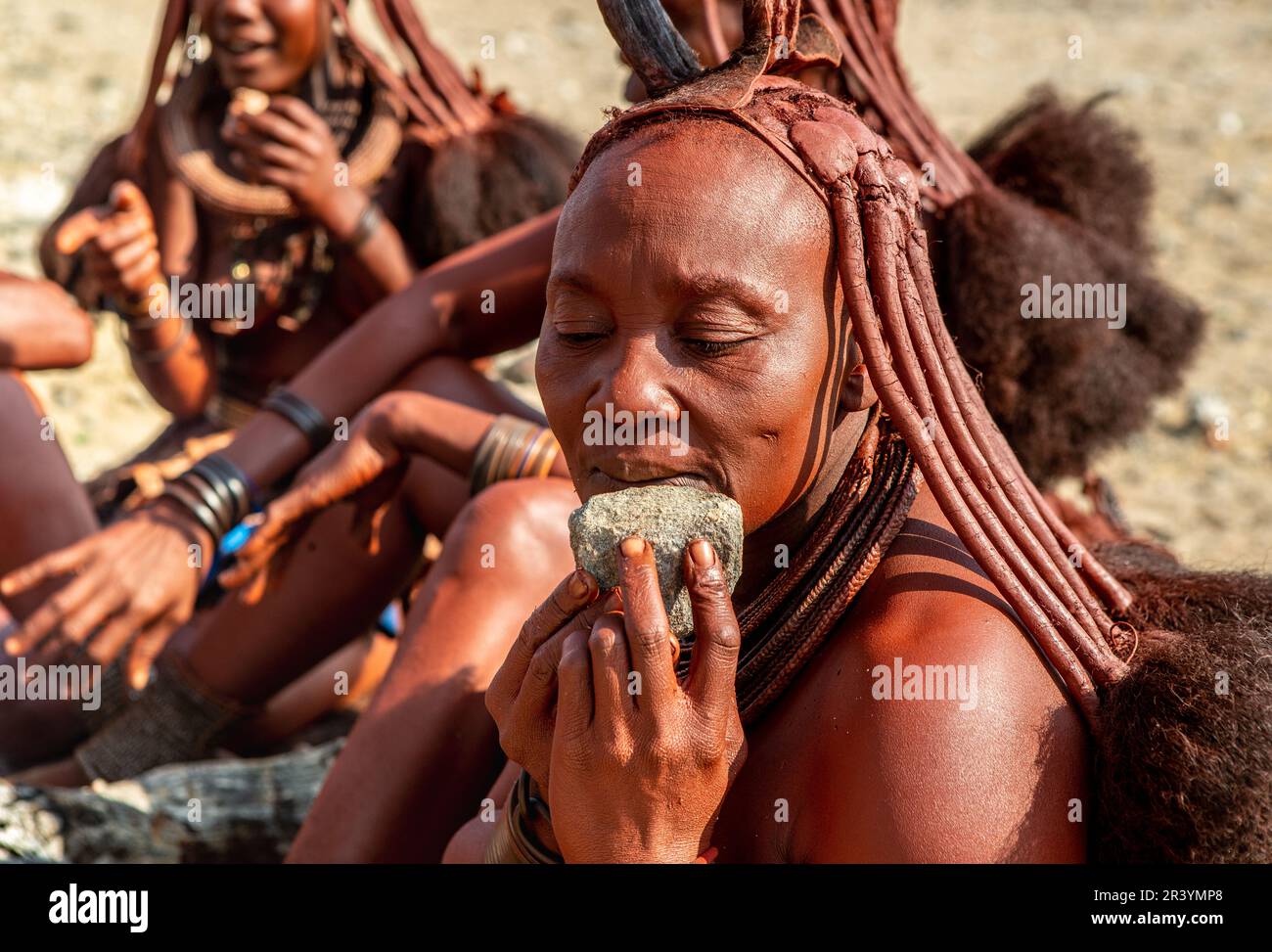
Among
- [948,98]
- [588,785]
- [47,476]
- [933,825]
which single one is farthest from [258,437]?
[948,98]

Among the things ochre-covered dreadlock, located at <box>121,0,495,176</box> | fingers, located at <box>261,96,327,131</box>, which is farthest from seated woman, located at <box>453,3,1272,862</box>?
ochre-covered dreadlock, located at <box>121,0,495,176</box>

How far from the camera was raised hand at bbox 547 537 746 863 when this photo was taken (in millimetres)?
1804

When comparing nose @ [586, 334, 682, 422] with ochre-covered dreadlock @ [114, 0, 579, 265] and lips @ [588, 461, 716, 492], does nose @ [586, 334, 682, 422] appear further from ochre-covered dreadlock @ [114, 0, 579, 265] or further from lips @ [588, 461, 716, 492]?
ochre-covered dreadlock @ [114, 0, 579, 265]

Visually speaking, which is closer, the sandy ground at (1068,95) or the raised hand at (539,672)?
the raised hand at (539,672)

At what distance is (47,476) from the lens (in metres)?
3.86

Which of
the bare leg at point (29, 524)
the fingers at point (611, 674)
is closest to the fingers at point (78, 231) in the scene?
the bare leg at point (29, 524)

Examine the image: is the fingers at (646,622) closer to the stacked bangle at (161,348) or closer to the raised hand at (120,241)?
the raised hand at (120,241)

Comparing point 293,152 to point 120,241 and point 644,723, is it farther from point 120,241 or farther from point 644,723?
point 644,723

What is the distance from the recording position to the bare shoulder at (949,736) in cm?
184

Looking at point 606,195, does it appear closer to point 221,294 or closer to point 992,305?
point 992,305

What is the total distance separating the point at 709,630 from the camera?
1805mm

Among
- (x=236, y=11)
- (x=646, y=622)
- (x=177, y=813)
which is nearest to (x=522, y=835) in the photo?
(x=646, y=622)

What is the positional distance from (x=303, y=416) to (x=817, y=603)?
163 cm

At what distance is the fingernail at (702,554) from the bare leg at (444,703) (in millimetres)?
892
